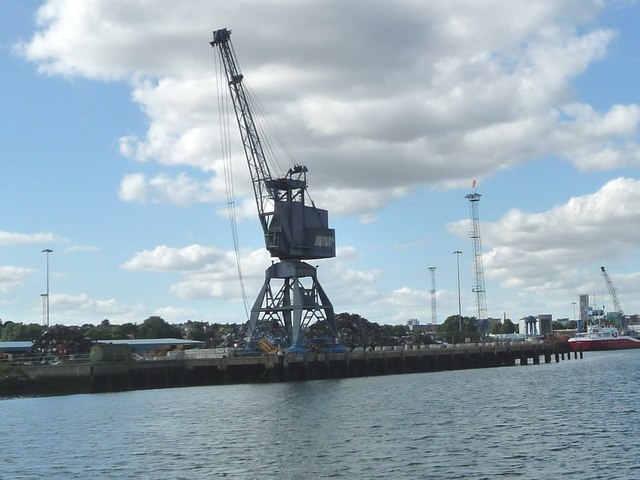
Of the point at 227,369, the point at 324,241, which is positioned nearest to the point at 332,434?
the point at 227,369

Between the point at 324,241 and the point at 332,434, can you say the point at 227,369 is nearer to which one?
the point at 324,241

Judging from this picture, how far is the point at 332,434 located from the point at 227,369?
44098 mm

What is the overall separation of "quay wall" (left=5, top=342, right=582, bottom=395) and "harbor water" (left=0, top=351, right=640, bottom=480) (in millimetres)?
3509

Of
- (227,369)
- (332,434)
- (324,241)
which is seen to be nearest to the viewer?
(332,434)

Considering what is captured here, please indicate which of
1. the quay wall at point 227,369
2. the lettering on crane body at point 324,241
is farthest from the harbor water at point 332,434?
the lettering on crane body at point 324,241

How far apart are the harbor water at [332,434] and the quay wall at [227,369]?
3.51 metres

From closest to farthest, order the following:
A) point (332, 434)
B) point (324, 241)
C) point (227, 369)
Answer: point (332, 434) → point (227, 369) → point (324, 241)

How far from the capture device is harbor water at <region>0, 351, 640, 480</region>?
1574 inches

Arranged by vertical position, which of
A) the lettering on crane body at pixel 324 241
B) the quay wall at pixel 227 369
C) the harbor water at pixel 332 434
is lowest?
the harbor water at pixel 332 434

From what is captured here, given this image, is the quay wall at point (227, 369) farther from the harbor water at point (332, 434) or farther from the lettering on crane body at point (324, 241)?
the lettering on crane body at point (324, 241)

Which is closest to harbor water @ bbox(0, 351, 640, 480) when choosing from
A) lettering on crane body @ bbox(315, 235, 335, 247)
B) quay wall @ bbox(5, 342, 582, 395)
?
quay wall @ bbox(5, 342, 582, 395)

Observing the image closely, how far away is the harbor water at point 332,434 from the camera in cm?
3997

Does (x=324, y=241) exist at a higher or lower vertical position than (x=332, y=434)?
higher

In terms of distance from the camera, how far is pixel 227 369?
9338 cm
